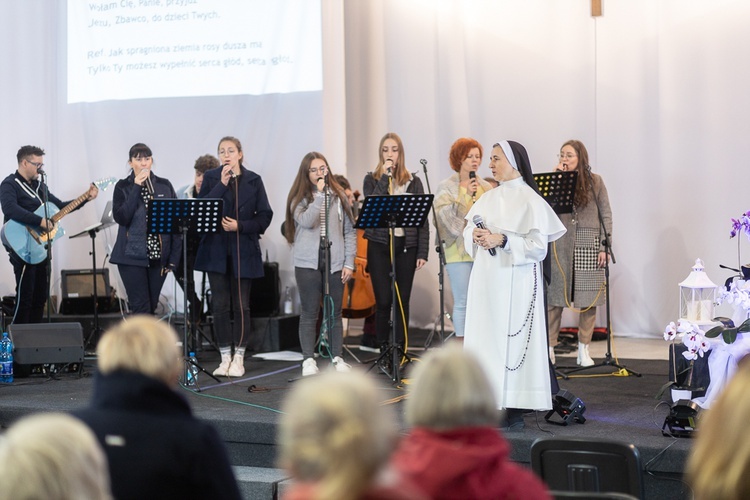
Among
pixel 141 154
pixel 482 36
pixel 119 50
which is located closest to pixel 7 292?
pixel 119 50

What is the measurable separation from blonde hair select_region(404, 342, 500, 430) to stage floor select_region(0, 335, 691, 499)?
2.91 meters

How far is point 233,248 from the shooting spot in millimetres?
6875

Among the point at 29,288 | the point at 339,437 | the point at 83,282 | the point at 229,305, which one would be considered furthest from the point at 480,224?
the point at 83,282

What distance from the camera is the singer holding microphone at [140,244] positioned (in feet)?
23.2

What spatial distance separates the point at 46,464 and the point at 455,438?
3.01ft

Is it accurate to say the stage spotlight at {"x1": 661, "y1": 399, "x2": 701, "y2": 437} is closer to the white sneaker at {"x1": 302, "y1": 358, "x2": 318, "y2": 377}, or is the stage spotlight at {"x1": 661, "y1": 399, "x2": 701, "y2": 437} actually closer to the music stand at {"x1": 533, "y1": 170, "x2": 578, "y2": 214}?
the music stand at {"x1": 533, "y1": 170, "x2": 578, "y2": 214}

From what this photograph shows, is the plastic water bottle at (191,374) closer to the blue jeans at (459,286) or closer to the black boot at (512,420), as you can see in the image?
the blue jeans at (459,286)

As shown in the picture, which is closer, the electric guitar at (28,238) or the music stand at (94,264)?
the electric guitar at (28,238)

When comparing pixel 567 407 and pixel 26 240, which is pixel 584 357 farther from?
pixel 26 240

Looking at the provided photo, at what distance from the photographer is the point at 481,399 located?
2117 mm

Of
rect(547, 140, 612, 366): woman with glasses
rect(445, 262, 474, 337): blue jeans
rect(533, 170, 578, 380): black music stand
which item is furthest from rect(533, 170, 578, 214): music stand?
rect(445, 262, 474, 337): blue jeans

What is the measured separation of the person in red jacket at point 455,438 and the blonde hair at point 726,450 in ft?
1.69

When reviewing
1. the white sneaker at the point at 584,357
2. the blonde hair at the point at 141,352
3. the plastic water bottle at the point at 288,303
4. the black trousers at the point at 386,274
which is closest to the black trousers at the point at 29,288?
the plastic water bottle at the point at 288,303

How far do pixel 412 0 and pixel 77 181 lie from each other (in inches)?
154
